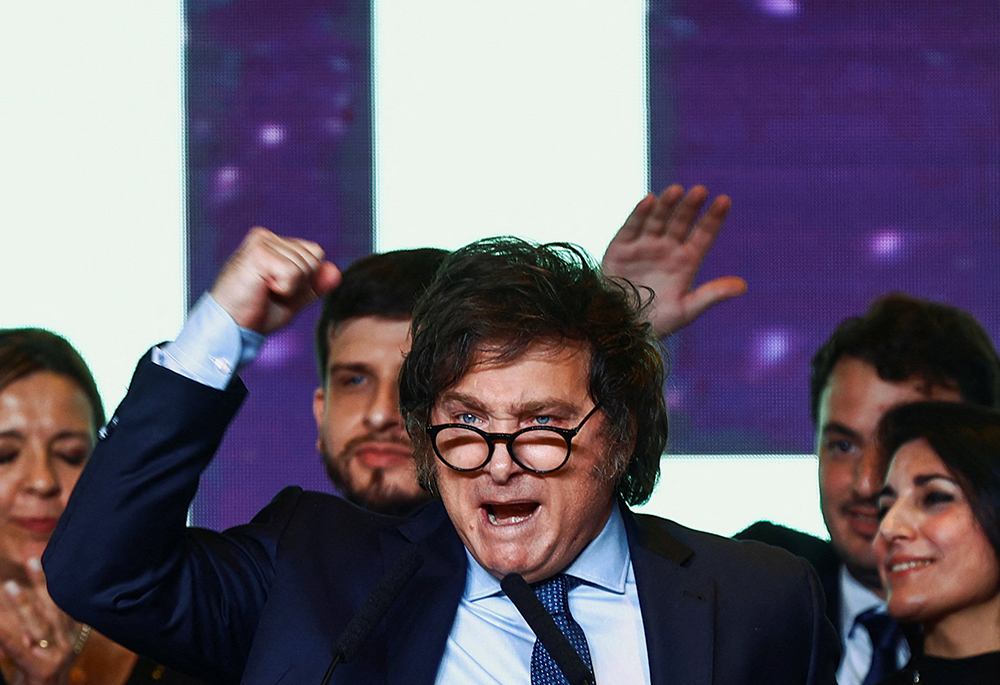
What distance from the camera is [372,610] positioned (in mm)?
1343

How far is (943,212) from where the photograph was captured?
3088 mm

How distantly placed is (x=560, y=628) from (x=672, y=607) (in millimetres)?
148

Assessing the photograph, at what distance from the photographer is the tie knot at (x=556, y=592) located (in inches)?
64.4

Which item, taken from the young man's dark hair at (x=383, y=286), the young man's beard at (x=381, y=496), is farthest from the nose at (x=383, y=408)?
the young man's dark hair at (x=383, y=286)

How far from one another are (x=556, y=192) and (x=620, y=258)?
0.72 meters

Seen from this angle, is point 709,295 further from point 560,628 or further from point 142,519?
point 142,519

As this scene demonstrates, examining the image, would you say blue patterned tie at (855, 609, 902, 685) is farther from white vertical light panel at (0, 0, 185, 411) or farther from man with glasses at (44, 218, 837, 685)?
white vertical light panel at (0, 0, 185, 411)

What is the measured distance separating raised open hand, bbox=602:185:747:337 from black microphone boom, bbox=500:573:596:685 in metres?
1.07

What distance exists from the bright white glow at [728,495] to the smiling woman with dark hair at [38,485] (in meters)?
1.33

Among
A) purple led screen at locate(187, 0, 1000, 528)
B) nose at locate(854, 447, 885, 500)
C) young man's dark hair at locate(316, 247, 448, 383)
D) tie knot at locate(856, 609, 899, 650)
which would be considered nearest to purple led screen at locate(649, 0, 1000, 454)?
purple led screen at locate(187, 0, 1000, 528)

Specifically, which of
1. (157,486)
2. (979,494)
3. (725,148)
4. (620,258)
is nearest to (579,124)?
(725,148)

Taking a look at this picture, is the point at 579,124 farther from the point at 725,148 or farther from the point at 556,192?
the point at 725,148

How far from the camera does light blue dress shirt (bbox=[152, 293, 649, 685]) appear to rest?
146 cm

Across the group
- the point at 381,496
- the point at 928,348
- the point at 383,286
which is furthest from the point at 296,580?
the point at 928,348
